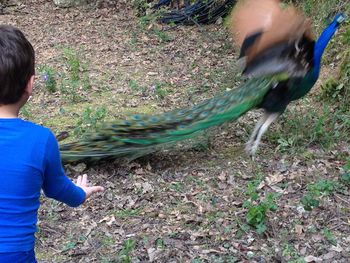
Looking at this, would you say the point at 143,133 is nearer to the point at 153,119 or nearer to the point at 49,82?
the point at 153,119

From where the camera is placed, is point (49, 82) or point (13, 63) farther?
point (49, 82)

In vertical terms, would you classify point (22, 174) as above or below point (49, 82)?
above

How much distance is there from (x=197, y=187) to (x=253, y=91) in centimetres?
89

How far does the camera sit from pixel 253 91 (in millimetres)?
4453

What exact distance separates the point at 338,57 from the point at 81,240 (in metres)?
3.78

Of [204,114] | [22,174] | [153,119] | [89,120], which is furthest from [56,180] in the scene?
[89,120]

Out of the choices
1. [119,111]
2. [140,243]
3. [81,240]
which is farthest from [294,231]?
[119,111]

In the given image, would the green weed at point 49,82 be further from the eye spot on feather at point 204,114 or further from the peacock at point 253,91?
the eye spot on feather at point 204,114

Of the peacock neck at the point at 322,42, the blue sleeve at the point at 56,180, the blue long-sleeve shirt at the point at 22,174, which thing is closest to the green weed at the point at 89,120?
the peacock neck at the point at 322,42

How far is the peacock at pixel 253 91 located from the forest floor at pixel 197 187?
7.8 inches

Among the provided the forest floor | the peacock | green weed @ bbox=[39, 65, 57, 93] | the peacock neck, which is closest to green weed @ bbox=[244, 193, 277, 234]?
the forest floor

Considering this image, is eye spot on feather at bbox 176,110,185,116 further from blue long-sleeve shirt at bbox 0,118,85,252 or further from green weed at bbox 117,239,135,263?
blue long-sleeve shirt at bbox 0,118,85,252

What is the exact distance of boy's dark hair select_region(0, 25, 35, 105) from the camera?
73.0 inches

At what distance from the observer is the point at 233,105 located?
4590mm
